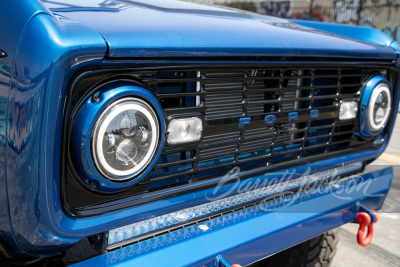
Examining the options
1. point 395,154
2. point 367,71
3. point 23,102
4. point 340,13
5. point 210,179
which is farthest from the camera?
point 340,13

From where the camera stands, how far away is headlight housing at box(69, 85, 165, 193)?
3.39 feet

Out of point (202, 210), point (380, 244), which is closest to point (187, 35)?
point (202, 210)

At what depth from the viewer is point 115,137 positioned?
109cm

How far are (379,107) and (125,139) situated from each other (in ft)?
Answer: 4.34

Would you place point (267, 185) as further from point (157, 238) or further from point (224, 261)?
point (157, 238)

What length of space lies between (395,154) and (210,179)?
4099 millimetres

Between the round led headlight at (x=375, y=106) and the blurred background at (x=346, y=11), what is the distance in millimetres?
11171

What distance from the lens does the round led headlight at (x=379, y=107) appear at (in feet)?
5.97

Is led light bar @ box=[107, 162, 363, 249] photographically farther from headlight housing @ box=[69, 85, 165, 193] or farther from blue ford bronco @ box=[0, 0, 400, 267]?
headlight housing @ box=[69, 85, 165, 193]

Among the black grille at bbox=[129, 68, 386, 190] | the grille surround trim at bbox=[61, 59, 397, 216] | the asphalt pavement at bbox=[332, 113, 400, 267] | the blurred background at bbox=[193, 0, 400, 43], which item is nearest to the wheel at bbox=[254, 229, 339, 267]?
the asphalt pavement at bbox=[332, 113, 400, 267]

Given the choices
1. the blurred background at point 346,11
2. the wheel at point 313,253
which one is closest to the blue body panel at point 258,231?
the wheel at point 313,253

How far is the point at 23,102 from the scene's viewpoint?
3.12 feet

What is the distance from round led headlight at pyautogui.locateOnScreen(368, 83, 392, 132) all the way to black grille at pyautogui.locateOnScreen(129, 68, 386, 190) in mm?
72

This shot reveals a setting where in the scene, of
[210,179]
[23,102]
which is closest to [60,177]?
[23,102]
